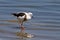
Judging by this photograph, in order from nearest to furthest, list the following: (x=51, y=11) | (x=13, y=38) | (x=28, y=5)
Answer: (x=13, y=38) → (x=51, y=11) → (x=28, y=5)

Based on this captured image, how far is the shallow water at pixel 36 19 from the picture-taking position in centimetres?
1016

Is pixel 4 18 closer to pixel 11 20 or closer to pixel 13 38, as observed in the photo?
pixel 11 20

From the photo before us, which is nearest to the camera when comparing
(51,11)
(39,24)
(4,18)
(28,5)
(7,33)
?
(7,33)

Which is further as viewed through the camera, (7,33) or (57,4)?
(57,4)

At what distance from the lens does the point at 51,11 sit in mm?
14820

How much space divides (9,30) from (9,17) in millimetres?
2418

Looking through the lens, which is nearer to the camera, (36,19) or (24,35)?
(24,35)

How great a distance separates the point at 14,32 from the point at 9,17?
2.80m

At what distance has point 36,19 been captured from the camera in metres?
12.8

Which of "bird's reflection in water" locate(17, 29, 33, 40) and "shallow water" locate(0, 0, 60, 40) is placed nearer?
"bird's reflection in water" locate(17, 29, 33, 40)

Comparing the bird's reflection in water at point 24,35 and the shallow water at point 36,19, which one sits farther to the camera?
the shallow water at point 36,19

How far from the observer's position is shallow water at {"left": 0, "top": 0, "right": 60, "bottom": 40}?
10.2m

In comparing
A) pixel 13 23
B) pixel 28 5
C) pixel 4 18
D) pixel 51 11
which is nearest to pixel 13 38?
pixel 13 23

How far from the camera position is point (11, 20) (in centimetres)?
1254
